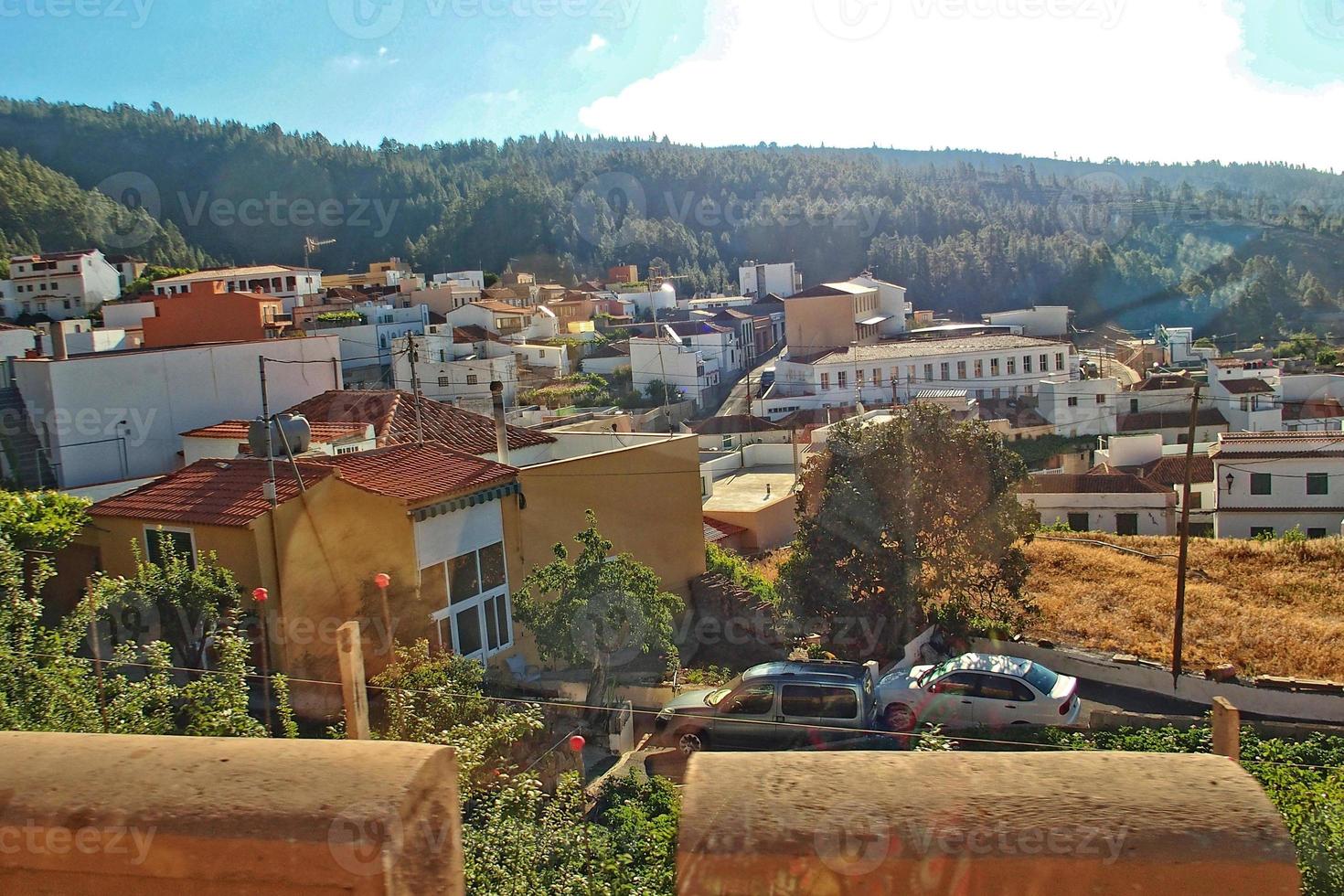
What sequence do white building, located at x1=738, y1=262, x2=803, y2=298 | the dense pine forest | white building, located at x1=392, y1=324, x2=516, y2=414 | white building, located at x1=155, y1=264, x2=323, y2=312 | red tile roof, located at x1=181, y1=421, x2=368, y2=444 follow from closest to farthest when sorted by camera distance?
red tile roof, located at x1=181, y1=421, x2=368, y2=444
white building, located at x1=392, y1=324, x2=516, y2=414
white building, located at x1=155, y1=264, x2=323, y2=312
white building, located at x1=738, y1=262, x2=803, y2=298
the dense pine forest

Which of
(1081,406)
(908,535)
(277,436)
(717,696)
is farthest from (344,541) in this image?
(1081,406)

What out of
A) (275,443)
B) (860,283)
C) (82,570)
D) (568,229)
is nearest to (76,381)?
(82,570)

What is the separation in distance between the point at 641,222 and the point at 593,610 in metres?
84.8

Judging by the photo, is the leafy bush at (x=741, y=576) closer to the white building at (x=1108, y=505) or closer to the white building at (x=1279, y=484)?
the white building at (x=1108, y=505)

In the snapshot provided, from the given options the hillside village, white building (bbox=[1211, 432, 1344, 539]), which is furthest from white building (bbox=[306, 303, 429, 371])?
Result: white building (bbox=[1211, 432, 1344, 539])

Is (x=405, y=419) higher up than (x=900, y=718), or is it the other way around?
(x=405, y=419)

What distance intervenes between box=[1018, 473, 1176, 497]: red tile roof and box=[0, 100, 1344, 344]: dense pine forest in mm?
55683

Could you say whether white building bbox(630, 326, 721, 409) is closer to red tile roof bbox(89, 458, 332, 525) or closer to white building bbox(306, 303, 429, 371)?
white building bbox(306, 303, 429, 371)

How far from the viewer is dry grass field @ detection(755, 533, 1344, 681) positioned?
11648 millimetres

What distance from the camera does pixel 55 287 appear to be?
146 feet

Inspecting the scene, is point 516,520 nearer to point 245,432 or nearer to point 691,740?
point 691,740

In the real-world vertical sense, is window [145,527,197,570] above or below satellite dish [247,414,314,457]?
below

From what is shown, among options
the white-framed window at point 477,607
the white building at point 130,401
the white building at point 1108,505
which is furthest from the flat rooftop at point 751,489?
the white-framed window at point 477,607

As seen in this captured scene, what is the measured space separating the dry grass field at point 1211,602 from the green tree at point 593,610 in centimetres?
576
